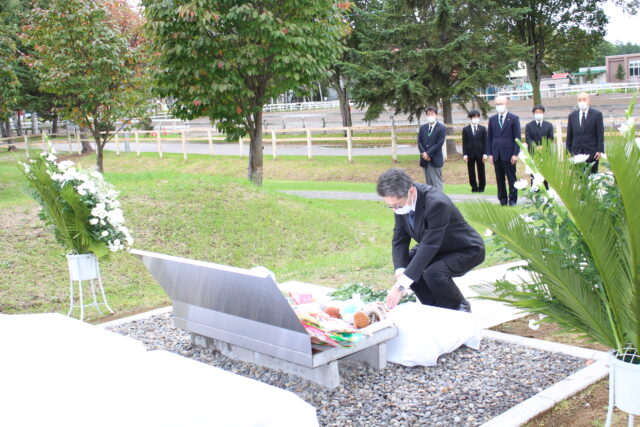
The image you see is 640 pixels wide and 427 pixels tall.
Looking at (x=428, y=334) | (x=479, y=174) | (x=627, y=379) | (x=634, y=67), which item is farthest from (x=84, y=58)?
(x=634, y=67)

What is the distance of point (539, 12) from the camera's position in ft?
97.9

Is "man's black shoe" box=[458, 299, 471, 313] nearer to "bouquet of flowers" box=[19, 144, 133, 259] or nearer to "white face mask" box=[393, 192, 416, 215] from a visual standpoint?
"white face mask" box=[393, 192, 416, 215]

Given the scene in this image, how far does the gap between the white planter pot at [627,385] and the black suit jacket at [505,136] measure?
1042cm

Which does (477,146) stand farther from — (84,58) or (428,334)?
(428,334)

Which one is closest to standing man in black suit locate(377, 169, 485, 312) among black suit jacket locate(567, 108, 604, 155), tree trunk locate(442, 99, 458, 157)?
black suit jacket locate(567, 108, 604, 155)

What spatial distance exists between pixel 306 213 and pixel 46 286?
191 inches

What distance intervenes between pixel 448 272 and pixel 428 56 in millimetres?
18966

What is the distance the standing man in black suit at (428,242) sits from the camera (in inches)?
226

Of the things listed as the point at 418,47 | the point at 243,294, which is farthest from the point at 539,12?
the point at 243,294

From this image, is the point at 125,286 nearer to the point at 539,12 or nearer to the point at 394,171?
the point at 394,171

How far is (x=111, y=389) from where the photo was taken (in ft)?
8.98

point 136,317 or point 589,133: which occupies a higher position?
point 589,133

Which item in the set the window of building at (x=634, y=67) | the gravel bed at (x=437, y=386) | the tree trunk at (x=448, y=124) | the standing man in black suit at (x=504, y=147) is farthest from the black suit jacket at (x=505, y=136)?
the window of building at (x=634, y=67)

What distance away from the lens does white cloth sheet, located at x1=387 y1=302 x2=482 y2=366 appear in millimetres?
5438
